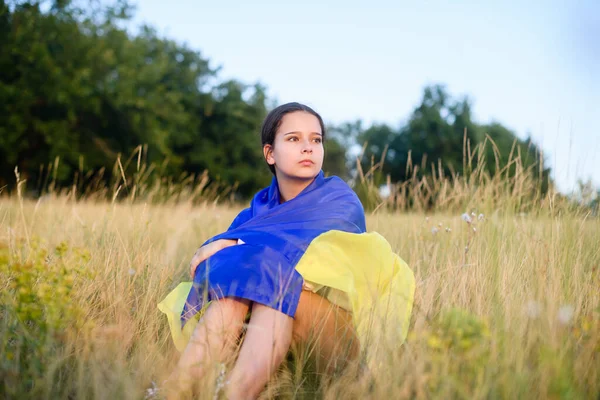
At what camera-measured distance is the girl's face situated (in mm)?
2381

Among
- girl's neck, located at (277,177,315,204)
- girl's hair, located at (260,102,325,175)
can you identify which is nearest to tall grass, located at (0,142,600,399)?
girl's neck, located at (277,177,315,204)

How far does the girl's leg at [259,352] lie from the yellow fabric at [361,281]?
0.22 meters

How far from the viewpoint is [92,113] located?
16.5 meters

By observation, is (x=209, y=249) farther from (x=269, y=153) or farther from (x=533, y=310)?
(x=533, y=310)

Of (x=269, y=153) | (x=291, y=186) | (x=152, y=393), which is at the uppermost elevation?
(x=269, y=153)

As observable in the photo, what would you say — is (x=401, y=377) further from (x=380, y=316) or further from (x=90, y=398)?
(x=90, y=398)

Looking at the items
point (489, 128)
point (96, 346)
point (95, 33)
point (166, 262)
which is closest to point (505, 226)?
point (166, 262)

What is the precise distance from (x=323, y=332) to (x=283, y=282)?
30 cm

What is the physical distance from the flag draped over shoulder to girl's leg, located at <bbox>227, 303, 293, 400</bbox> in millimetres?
52

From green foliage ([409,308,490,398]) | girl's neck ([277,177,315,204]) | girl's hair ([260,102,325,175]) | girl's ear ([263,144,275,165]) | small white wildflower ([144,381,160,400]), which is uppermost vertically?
girl's hair ([260,102,325,175])

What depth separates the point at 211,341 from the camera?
5.71 feet

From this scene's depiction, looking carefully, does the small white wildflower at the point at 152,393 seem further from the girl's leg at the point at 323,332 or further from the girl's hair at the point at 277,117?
the girl's hair at the point at 277,117

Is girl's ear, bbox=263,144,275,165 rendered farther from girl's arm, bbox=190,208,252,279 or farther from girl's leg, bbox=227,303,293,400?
girl's leg, bbox=227,303,293,400

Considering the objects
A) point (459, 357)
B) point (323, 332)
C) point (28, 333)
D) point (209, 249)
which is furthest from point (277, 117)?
point (459, 357)
